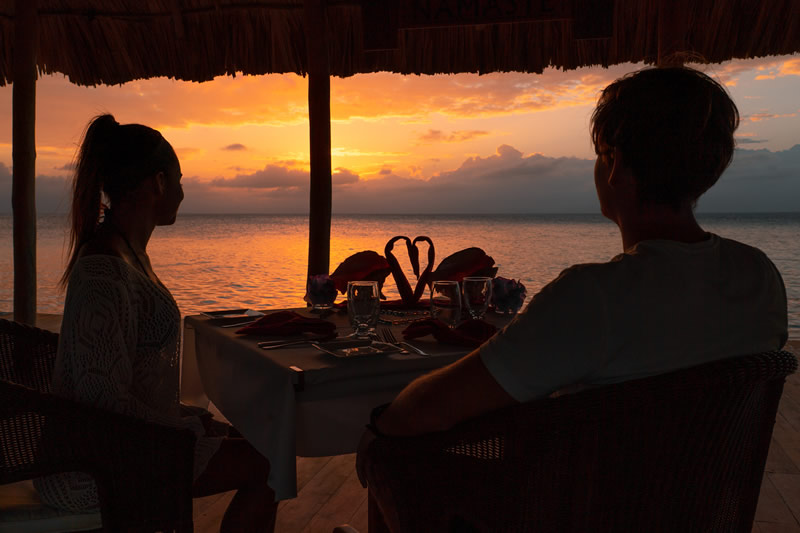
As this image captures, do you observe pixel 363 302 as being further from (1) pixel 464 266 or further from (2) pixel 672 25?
(2) pixel 672 25

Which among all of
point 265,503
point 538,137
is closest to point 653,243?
point 265,503

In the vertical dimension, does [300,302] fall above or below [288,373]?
below

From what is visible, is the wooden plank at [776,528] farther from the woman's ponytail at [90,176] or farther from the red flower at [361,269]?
the woman's ponytail at [90,176]

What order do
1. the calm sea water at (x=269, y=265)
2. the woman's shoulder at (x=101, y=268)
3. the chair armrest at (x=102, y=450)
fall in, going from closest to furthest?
the chair armrest at (x=102, y=450) → the woman's shoulder at (x=101, y=268) → the calm sea water at (x=269, y=265)

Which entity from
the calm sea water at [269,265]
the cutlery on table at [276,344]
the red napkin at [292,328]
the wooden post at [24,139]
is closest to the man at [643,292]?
the cutlery on table at [276,344]

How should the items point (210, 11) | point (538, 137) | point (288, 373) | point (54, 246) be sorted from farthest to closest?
point (538, 137), point (54, 246), point (210, 11), point (288, 373)

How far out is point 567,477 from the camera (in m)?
0.90

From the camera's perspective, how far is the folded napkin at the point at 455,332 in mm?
→ 1614

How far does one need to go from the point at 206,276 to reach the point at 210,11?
8992 mm

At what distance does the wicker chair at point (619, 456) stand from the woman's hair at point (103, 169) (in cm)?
102

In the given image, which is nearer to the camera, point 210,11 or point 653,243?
point 653,243

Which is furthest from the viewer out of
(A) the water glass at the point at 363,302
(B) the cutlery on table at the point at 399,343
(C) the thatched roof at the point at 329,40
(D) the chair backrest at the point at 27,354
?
(C) the thatched roof at the point at 329,40

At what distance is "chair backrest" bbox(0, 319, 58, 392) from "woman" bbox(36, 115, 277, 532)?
404 millimetres

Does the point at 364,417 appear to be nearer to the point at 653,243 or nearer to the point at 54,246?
the point at 653,243
